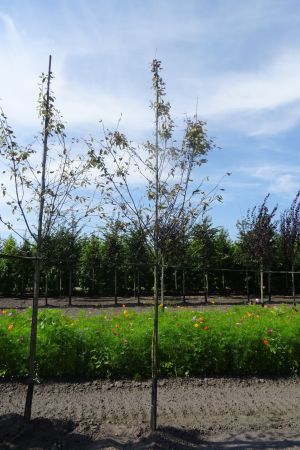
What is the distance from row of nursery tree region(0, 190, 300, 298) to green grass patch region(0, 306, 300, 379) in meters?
8.29

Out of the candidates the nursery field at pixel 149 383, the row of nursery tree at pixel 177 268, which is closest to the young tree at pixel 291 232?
the row of nursery tree at pixel 177 268

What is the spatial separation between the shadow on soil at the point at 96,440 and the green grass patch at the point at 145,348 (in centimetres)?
146

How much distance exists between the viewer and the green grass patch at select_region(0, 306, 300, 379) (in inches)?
212

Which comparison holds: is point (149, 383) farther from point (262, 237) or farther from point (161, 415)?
point (262, 237)

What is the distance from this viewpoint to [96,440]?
3.72 m

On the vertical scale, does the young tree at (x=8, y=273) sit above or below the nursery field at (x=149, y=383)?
above

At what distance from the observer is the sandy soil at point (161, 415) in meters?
3.66

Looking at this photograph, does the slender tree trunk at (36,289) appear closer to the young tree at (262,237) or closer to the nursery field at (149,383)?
the nursery field at (149,383)

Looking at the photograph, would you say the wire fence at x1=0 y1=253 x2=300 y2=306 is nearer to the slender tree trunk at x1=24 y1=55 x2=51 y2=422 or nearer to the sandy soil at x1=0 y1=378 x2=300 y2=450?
the sandy soil at x1=0 y1=378 x2=300 y2=450

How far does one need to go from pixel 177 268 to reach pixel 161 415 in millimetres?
13516

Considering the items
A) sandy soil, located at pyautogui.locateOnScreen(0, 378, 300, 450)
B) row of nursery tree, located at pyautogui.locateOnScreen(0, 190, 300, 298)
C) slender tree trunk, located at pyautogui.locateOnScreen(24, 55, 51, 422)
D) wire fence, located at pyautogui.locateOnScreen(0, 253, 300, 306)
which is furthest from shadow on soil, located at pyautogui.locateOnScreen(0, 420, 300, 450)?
wire fence, located at pyautogui.locateOnScreen(0, 253, 300, 306)

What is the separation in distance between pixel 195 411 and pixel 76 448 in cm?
146

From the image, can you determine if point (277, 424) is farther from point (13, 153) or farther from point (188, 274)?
point (188, 274)

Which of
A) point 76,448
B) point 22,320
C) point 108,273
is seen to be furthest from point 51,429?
point 108,273
